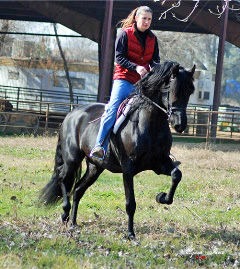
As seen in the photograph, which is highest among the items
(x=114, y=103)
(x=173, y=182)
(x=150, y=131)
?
(x=114, y=103)

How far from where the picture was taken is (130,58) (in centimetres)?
685

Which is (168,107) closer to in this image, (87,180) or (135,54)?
(135,54)

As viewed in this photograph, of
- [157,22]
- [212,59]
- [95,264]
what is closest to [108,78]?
[157,22]

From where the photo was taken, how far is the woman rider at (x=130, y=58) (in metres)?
6.65

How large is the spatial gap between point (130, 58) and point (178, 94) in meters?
1.09

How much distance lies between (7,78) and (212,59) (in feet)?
119

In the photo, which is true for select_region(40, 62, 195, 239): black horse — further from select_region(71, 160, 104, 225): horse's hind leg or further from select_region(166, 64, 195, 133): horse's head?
select_region(71, 160, 104, 225): horse's hind leg

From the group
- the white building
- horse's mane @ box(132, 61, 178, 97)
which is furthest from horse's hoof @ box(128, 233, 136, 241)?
the white building

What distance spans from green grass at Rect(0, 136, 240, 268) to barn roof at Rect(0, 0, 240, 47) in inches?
443

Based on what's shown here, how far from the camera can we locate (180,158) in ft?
51.2

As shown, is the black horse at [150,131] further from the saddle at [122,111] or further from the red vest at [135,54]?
the red vest at [135,54]

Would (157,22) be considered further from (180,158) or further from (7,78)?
(7,78)

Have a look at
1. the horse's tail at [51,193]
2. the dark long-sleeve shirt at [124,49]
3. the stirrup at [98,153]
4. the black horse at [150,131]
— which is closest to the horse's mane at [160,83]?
the black horse at [150,131]

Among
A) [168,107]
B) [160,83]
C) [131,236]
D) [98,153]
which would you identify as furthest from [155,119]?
[131,236]
